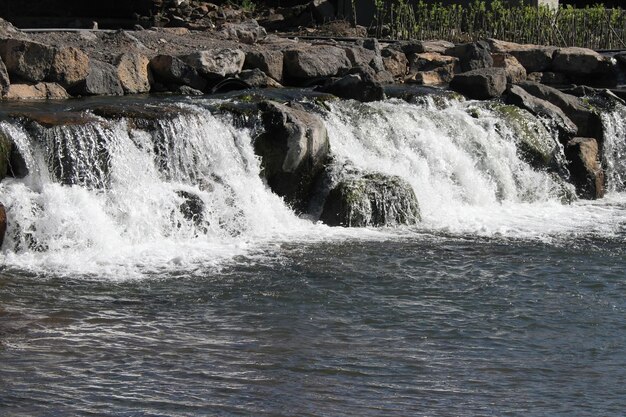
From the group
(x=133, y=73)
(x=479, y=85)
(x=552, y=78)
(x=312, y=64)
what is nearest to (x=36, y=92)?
(x=133, y=73)

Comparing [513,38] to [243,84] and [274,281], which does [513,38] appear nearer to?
[243,84]

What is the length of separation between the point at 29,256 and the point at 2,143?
1.67 metres

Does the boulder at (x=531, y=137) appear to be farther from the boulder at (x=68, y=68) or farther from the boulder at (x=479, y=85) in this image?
the boulder at (x=68, y=68)

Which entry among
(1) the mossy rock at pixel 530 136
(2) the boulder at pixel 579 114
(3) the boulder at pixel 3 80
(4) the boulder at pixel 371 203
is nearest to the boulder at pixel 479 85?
(2) the boulder at pixel 579 114

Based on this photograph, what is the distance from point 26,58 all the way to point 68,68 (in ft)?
2.41

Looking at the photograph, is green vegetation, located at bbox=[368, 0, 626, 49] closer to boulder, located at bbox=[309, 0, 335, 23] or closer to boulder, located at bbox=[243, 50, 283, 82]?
boulder, located at bbox=[309, 0, 335, 23]

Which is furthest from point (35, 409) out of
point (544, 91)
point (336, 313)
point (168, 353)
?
point (544, 91)

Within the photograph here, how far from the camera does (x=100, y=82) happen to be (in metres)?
18.8

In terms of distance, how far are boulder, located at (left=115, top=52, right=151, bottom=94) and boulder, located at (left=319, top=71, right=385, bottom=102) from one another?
3437 millimetres

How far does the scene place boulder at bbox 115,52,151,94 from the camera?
19391mm

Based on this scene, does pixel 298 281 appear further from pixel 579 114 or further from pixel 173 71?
pixel 579 114

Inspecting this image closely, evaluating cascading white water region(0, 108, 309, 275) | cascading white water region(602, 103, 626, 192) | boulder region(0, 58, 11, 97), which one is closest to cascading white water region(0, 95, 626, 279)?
cascading white water region(0, 108, 309, 275)

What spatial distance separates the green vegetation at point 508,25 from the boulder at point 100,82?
418 inches

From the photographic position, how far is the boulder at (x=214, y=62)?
2038 cm
